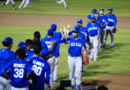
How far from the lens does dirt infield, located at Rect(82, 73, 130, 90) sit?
9133mm

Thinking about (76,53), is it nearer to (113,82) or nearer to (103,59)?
(113,82)

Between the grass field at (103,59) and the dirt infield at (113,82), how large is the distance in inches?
14.4

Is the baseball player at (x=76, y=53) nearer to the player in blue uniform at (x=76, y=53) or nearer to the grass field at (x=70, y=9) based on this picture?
the player in blue uniform at (x=76, y=53)

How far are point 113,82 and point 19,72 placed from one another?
4854 millimetres

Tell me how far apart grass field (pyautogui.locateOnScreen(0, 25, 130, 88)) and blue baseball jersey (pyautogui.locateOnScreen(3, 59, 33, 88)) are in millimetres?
3183

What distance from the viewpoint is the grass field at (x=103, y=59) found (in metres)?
10.7

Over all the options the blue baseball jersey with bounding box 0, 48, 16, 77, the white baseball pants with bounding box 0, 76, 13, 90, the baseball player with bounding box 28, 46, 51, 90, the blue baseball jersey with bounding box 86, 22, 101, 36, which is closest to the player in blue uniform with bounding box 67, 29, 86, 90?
the baseball player with bounding box 28, 46, 51, 90

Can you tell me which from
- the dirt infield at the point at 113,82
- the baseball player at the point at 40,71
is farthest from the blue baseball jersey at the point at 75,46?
the baseball player at the point at 40,71

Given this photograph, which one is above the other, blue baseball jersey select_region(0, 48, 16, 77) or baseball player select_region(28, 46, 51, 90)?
blue baseball jersey select_region(0, 48, 16, 77)

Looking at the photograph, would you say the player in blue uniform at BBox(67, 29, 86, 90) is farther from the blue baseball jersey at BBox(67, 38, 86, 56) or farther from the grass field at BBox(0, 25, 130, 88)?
the grass field at BBox(0, 25, 130, 88)

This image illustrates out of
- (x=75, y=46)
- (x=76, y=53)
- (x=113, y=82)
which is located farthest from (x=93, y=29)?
(x=76, y=53)

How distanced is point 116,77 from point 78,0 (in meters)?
35.7

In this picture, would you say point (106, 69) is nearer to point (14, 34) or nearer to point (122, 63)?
point (122, 63)

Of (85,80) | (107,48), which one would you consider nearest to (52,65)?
(85,80)
